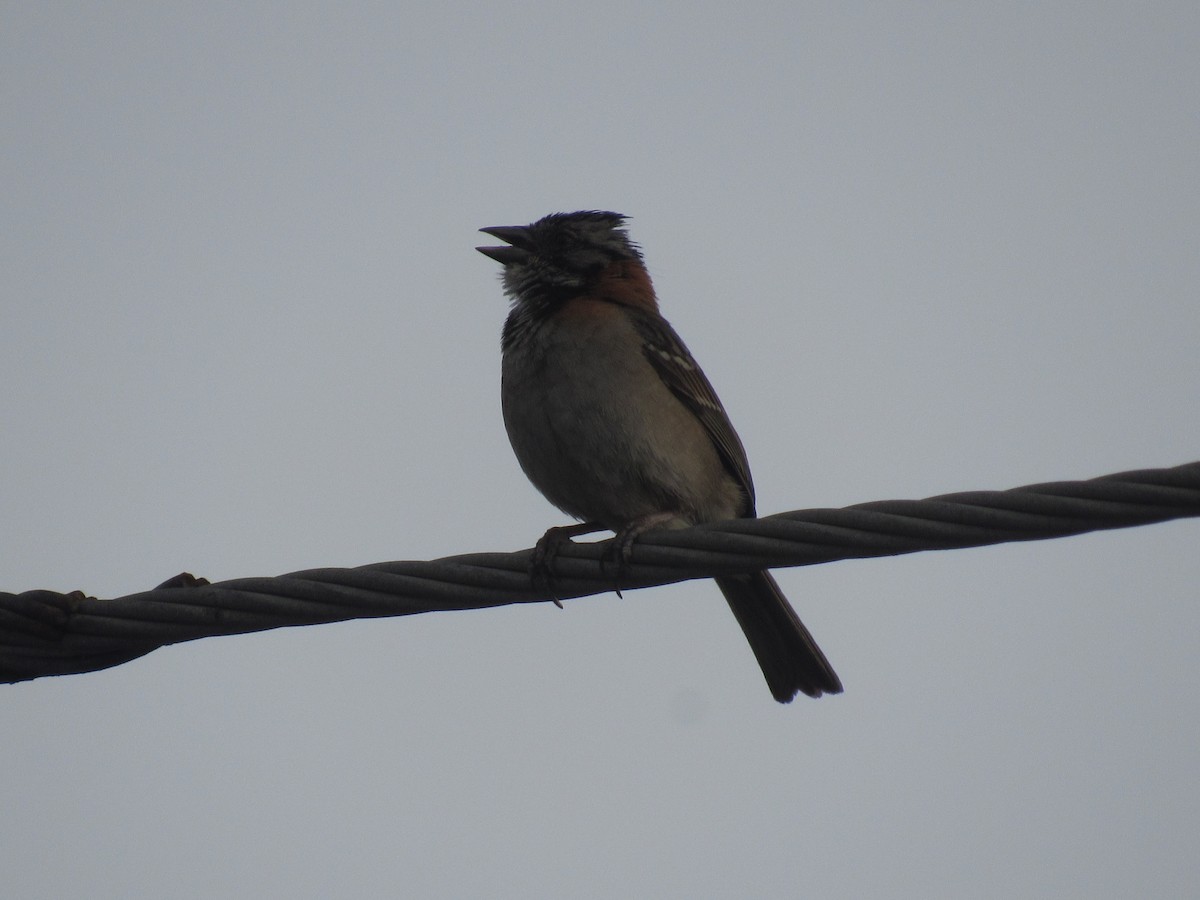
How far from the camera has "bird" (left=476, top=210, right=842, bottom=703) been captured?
577 cm

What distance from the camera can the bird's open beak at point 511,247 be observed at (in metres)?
6.96

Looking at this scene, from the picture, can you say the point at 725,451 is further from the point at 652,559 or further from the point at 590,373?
the point at 652,559

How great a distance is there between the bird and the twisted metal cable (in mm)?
1133

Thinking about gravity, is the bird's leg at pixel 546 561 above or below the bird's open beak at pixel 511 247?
below

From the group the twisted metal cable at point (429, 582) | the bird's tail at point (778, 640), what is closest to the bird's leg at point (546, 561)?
the twisted metal cable at point (429, 582)

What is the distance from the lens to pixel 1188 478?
10.7ft

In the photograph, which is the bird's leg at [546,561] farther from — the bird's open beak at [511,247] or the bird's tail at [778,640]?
the bird's open beak at [511,247]

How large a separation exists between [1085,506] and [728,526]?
43.2 inches

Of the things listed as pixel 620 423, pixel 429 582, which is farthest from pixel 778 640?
pixel 429 582

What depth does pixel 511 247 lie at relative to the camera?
278 inches

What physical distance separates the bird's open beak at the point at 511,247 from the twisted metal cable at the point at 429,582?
3.10 metres

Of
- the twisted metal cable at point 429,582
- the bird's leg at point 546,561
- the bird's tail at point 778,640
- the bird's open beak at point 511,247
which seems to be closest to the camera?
the twisted metal cable at point 429,582

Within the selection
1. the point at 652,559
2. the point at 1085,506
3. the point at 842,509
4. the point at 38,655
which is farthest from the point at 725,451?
the point at 38,655

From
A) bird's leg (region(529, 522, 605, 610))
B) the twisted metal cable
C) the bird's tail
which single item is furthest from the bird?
the twisted metal cable
